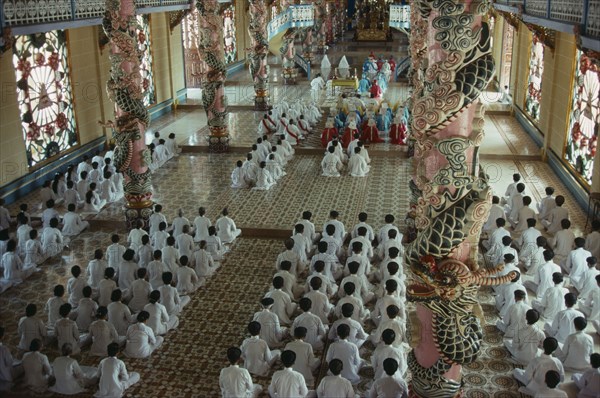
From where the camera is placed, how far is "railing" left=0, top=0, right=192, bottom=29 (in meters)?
11.4

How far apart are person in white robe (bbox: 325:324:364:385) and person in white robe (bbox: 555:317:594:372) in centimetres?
263

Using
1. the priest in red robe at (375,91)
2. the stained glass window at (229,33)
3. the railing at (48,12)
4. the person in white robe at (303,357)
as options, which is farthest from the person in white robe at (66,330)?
the stained glass window at (229,33)

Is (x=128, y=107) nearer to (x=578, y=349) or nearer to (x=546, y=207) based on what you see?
(x=546, y=207)

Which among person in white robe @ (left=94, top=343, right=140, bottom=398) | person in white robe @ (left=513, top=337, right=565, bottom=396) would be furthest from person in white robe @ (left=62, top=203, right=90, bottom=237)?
person in white robe @ (left=513, top=337, right=565, bottom=396)

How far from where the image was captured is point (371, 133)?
18.8m

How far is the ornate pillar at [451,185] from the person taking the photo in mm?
4930

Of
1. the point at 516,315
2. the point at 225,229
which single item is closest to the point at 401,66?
the point at 225,229

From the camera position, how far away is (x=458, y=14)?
4.89 metres

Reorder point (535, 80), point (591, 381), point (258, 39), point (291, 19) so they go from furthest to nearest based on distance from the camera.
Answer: point (291, 19) < point (258, 39) < point (535, 80) < point (591, 381)

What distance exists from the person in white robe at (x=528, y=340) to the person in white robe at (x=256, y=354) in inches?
127

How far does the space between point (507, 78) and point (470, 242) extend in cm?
2191

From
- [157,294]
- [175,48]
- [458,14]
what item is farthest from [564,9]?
[175,48]

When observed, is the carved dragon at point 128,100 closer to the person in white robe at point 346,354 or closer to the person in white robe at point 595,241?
the person in white robe at point 346,354

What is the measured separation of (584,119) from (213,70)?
31.7ft
